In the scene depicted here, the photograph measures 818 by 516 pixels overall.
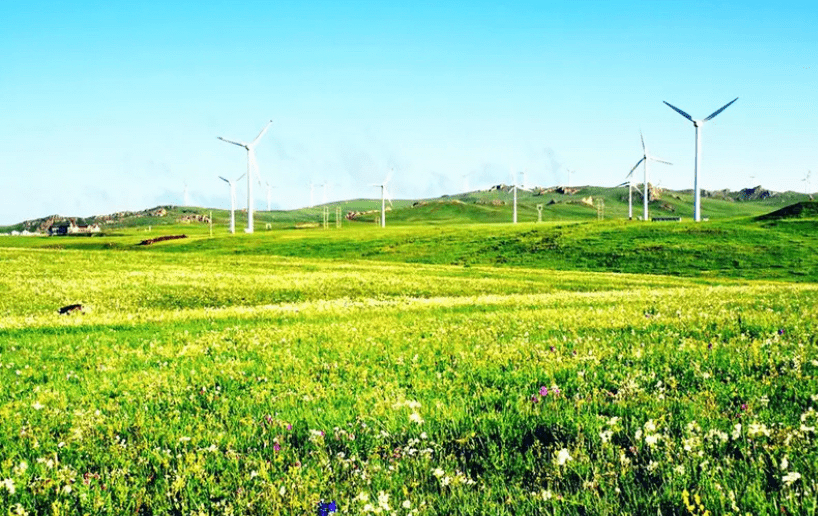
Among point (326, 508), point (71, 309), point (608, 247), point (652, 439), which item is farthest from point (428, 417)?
point (608, 247)

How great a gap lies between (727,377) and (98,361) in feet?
40.5

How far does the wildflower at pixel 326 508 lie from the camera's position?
497 cm

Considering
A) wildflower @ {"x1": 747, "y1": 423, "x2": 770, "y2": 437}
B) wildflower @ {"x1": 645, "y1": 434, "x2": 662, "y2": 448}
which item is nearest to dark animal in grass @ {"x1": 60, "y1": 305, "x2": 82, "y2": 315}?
wildflower @ {"x1": 645, "y1": 434, "x2": 662, "y2": 448}

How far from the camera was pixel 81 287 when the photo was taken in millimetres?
44625

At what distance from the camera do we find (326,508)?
5051 mm

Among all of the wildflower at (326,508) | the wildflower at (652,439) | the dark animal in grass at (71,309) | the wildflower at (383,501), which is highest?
the wildflower at (652,439)

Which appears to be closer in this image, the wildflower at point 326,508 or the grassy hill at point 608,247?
the wildflower at point 326,508

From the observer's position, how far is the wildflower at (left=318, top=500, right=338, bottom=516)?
4973 millimetres

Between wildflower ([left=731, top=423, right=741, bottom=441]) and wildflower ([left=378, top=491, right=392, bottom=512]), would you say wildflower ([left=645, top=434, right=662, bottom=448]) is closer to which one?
wildflower ([left=731, top=423, right=741, bottom=441])

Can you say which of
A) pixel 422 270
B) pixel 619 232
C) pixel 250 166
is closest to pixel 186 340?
pixel 422 270

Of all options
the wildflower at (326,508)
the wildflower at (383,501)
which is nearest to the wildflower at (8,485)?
the wildflower at (326,508)

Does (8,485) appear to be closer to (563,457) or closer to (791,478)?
(563,457)

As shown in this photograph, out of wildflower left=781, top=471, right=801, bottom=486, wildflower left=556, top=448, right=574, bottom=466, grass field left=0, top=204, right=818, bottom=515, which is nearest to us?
wildflower left=781, top=471, right=801, bottom=486

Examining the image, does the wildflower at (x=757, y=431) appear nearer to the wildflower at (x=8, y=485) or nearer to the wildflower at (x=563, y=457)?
the wildflower at (x=563, y=457)
